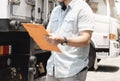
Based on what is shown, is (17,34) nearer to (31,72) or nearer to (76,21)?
(31,72)

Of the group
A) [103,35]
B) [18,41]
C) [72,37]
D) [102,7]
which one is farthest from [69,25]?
[102,7]

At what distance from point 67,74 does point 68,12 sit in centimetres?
52

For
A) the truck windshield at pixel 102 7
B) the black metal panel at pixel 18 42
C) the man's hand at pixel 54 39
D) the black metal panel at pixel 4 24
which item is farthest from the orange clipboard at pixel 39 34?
the truck windshield at pixel 102 7

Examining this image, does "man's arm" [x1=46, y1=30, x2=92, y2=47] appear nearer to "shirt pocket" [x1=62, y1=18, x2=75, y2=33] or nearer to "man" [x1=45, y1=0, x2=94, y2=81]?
"man" [x1=45, y1=0, x2=94, y2=81]

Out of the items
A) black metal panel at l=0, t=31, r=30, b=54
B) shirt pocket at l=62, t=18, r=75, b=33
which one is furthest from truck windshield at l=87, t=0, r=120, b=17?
shirt pocket at l=62, t=18, r=75, b=33

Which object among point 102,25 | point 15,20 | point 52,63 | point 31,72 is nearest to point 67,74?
point 52,63

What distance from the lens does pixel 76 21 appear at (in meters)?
3.08

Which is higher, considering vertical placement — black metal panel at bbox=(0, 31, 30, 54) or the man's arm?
the man's arm

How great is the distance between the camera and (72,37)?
9.88ft

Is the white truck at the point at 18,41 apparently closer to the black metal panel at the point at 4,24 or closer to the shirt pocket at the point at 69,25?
the black metal panel at the point at 4,24

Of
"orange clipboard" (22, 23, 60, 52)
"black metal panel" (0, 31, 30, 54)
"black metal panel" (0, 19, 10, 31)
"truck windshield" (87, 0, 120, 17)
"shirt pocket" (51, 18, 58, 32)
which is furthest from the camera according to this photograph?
"truck windshield" (87, 0, 120, 17)

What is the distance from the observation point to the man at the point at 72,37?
304cm

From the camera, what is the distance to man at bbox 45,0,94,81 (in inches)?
120

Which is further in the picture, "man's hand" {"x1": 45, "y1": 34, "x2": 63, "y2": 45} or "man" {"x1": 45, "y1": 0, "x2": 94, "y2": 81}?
"man" {"x1": 45, "y1": 0, "x2": 94, "y2": 81}
